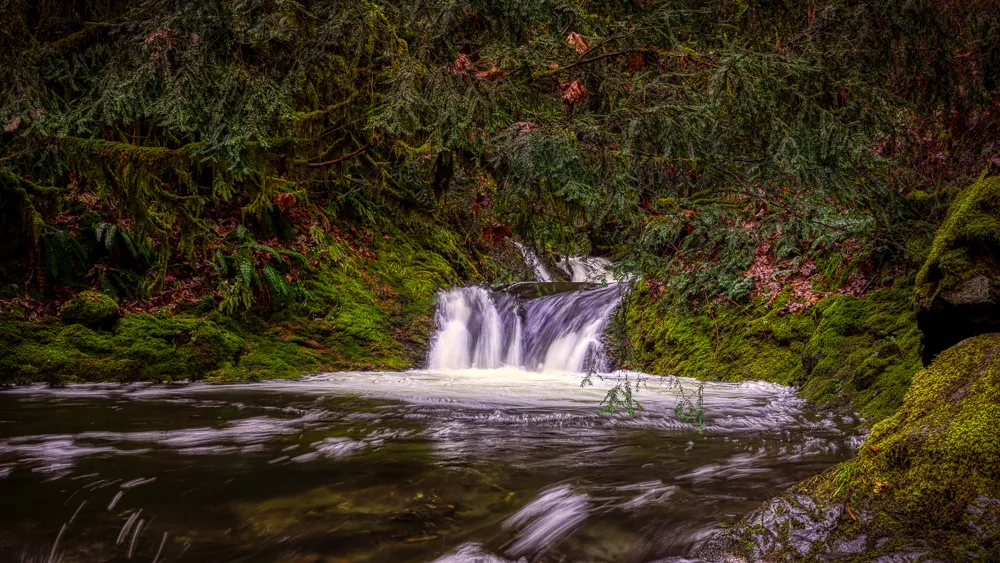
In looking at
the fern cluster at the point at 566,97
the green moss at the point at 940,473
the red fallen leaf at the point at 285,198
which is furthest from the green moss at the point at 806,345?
the red fallen leaf at the point at 285,198

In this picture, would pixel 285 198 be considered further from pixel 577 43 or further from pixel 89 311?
pixel 577 43

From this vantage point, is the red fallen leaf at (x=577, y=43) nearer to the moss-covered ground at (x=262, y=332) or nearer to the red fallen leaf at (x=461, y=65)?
the red fallen leaf at (x=461, y=65)

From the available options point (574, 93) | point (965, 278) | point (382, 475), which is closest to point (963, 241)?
point (965, 278)

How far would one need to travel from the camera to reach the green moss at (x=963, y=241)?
10.3 ft

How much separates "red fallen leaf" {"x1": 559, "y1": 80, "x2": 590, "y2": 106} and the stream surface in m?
2.67

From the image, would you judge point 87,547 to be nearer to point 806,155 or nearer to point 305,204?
point 806,155

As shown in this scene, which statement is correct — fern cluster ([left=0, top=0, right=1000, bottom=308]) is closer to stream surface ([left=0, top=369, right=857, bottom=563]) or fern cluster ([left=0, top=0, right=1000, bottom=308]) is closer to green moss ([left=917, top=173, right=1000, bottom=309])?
green moss ([left=917, top=173, right=1000, bottom=309])

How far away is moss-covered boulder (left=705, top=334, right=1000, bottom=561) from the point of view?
179 cm

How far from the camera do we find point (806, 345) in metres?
6.95

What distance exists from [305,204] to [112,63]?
6.68 m

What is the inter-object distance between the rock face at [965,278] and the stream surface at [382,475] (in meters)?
1.02

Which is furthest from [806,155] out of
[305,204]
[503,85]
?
[305,204]

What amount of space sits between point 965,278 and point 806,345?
412 centimetres

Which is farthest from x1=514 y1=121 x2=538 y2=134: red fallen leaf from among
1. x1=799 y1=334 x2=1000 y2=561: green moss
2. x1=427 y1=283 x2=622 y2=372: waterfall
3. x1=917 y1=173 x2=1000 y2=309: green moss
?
x1=427 y1=283 x2=622 y2=372: waterfall
